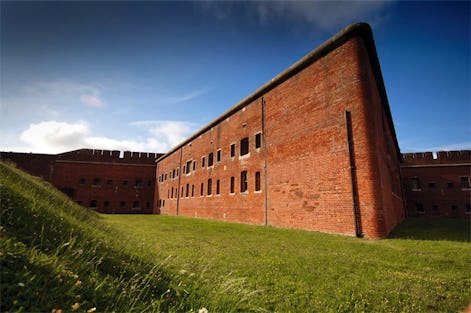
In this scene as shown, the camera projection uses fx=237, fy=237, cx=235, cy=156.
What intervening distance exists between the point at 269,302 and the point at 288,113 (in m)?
Result: 11.0

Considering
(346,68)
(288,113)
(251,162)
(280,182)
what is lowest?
(280,182)

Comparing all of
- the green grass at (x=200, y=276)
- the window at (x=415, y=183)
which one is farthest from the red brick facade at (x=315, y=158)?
the green grass at (x=200, y=276)

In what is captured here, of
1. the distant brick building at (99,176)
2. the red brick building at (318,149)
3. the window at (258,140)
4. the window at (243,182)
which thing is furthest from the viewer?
the distant brick building at (99,176)

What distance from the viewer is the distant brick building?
31219mm

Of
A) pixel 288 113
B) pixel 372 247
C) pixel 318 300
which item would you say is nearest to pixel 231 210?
pixel 288 113

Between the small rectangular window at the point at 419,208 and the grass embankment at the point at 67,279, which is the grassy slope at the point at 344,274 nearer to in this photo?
the grass embankment at the point at 67,279

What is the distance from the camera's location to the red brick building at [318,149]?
909 centimetres

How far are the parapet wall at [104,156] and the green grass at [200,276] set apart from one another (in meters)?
32.7

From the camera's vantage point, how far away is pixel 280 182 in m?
12.6

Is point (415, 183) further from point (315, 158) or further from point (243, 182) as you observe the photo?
point (315, 158)

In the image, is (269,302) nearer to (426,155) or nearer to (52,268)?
(52,268)

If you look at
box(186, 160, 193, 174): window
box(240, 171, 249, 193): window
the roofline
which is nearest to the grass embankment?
the roofline

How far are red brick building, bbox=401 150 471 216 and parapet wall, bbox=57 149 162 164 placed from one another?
1404 inches

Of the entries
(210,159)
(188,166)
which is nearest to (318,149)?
(210,159)
